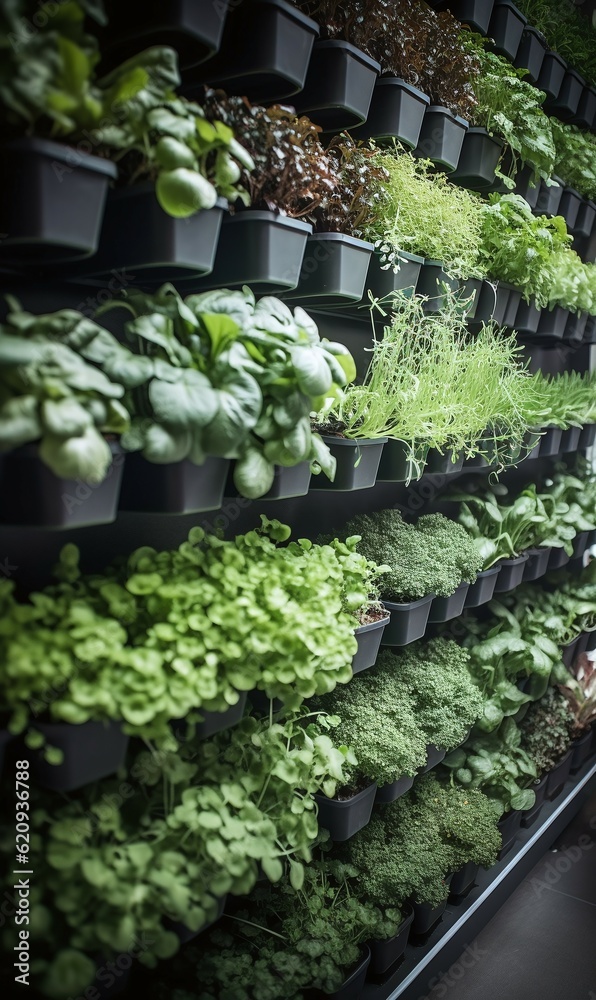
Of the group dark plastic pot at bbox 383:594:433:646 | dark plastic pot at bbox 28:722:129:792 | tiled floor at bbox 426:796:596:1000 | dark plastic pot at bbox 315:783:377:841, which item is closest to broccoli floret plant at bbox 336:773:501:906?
dark plastic pot at bbox 315:783:377:841

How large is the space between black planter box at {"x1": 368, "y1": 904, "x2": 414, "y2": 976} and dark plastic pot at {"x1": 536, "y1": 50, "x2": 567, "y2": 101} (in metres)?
2.77

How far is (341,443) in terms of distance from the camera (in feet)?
5.24

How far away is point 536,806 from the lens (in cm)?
267

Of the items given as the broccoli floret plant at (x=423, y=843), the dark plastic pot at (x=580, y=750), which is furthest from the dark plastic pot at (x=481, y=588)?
the dark plastic pot at (x=580, y=750)

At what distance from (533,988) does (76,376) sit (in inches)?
87.5

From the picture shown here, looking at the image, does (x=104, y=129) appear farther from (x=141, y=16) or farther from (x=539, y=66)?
(x=539, y=66)

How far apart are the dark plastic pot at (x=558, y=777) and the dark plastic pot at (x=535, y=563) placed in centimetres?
79

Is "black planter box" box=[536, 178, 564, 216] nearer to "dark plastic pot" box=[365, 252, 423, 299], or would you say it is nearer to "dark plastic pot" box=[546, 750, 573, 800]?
"dark plastic pot" box=[365, 252, 423, 299]

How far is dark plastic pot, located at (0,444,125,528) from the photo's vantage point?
0.98 meters

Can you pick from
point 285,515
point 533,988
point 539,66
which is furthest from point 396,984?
point 539,66

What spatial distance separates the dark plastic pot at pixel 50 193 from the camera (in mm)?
923

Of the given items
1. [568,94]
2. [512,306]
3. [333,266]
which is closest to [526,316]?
[512,306]

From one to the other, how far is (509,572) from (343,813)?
111 cm

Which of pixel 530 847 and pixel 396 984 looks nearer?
pixel 396 984
